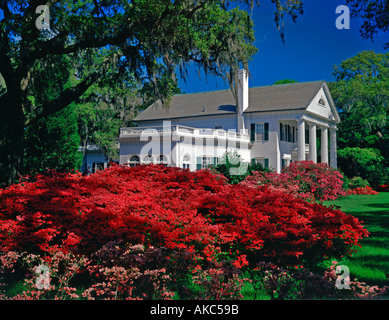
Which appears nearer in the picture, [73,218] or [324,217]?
[73,218]

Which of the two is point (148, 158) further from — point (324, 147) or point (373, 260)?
point (373, 260)

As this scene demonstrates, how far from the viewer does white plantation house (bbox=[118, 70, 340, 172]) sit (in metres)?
31.2

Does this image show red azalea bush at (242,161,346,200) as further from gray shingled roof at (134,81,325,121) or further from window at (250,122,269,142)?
gray shingled roof at (134,81,325,121)

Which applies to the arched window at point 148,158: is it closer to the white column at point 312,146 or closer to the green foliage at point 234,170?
the green foliage at point 234,170

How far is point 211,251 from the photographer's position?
22.3 feet

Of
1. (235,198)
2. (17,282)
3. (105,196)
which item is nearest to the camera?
(17,282)

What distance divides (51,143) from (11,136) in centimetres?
961

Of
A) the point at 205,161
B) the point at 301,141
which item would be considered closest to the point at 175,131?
the point at 205,161

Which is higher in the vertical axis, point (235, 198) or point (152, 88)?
point (152, 88)

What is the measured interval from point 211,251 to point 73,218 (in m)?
2.73

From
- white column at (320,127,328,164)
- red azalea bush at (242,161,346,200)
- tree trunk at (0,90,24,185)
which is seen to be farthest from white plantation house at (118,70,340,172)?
tree trunk at (0,90,24,185)

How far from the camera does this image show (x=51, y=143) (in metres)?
22.7
